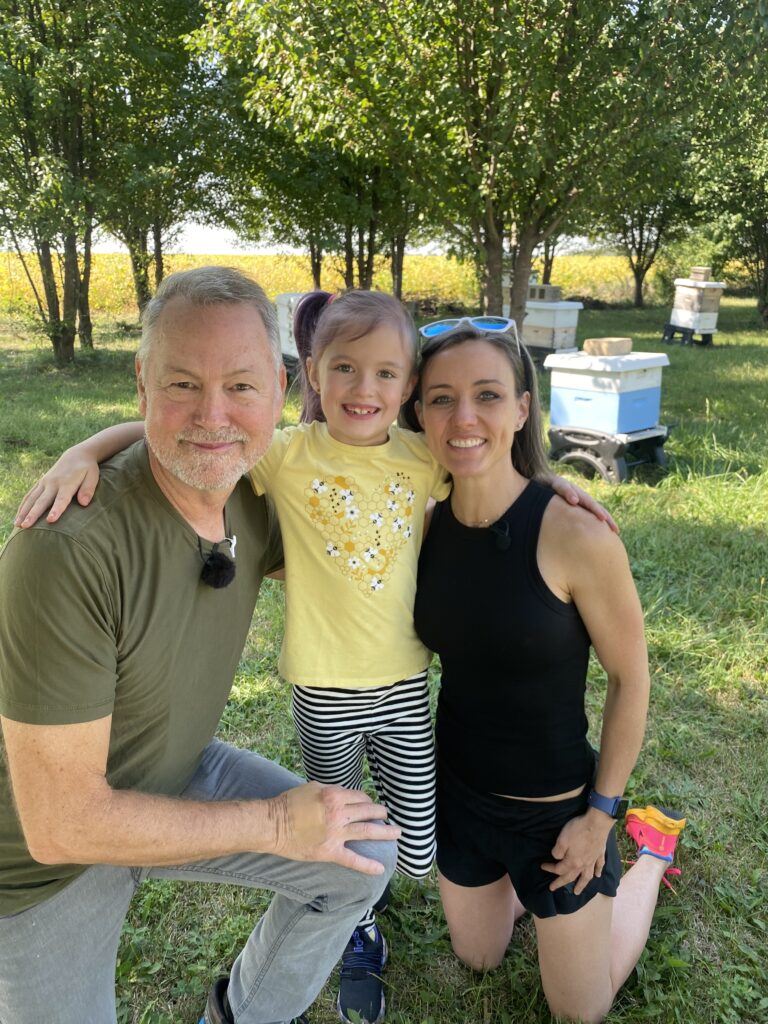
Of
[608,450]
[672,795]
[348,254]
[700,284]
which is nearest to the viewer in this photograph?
[672,795]

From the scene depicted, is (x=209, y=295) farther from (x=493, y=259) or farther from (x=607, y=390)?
(x=493, y=259)

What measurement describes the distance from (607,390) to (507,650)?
425cm

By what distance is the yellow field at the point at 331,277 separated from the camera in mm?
16984

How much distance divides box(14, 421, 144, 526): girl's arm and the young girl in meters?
0.16

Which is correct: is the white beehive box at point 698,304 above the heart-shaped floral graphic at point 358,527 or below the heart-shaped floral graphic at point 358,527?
above

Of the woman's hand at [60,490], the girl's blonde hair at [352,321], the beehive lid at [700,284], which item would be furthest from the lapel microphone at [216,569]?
the beehive lid at [700,284]

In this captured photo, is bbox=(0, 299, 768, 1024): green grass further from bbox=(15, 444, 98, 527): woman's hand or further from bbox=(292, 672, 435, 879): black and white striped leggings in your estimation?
bbox=(15, 444, 98, 527): woman's hand

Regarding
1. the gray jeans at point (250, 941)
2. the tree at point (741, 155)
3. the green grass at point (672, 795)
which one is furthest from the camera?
the tree at point (741, 155)

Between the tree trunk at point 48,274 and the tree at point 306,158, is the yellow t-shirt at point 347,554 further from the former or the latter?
the tree trunk at point 48,274

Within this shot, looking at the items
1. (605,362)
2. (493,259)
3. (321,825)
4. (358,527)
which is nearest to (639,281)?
(493,259)

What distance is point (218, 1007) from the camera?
179cm

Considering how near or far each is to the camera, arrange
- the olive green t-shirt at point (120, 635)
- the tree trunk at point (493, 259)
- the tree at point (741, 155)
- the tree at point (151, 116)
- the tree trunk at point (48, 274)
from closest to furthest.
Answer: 1. the olive green t-shirt at point (120, 635)
2. the tree at point (741, 155)
3. the tree trunk at point (493, 259)
4. the tree at point (151, 116)
5. the tree trunk at point (48, 274)

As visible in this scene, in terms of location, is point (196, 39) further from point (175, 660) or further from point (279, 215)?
point (175, 660)

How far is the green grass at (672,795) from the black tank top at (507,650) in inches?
24.4
